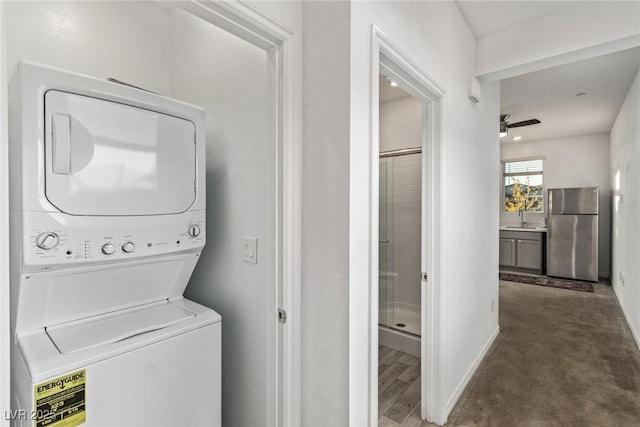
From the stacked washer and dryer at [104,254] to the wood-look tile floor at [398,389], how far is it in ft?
3.89

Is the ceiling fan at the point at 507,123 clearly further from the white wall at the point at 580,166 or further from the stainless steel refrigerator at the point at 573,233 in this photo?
the white wall at the point at 580,166

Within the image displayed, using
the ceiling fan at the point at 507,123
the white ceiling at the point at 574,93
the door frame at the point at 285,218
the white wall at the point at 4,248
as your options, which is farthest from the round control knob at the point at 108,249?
the ceiling fan at the point at 507,123

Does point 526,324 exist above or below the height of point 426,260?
below

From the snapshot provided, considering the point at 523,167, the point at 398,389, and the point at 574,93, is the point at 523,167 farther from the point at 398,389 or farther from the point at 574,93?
the point at 398,389

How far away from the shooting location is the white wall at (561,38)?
1.84 meters

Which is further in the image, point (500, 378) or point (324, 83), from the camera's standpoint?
point (500, 378)

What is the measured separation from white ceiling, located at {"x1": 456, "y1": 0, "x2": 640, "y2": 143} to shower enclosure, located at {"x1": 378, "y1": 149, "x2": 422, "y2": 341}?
1211 millimetres

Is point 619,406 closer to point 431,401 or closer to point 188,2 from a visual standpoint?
point 431,401

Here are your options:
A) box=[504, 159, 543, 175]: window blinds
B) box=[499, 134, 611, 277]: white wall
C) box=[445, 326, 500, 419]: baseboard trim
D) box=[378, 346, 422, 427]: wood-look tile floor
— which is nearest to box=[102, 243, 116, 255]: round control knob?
box=[378, 346, 422, 427]: wood-look tile floor

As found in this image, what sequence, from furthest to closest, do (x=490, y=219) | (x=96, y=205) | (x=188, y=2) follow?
(x=490, y=219)
(x=96, y=205)
(x=188, y=2)

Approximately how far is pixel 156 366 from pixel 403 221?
2.51 metres

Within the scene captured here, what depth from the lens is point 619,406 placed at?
2.13 m

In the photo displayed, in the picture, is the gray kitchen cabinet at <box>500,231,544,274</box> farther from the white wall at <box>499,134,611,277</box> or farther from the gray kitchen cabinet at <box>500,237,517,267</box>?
the white wall at <box>499,134,611,277</box>

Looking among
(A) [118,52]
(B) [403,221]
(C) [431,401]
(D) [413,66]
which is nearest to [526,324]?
(B) [403,221]
